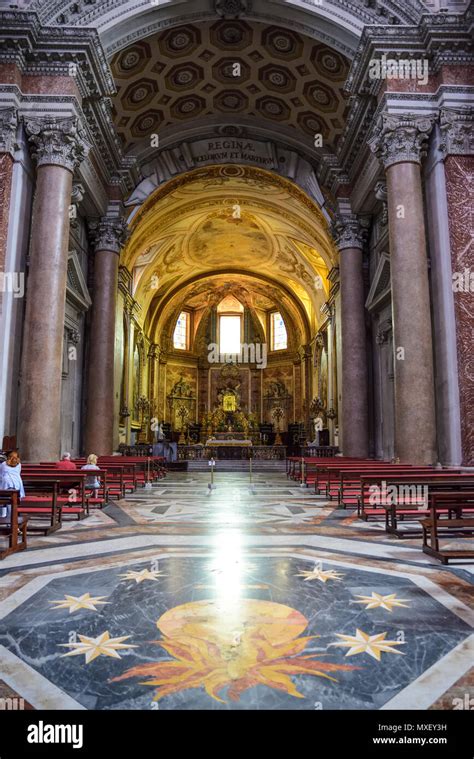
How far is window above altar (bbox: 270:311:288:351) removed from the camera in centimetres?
3759

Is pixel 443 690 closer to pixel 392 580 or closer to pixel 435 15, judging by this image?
pixel 392 580

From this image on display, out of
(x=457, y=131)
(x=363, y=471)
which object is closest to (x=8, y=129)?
(x=457, y=131)

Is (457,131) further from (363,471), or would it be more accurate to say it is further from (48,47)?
(48,47)

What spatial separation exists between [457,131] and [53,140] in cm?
913

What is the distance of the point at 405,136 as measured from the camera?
11.9 meters

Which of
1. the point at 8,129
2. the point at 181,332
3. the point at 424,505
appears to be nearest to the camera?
the point at 424,505

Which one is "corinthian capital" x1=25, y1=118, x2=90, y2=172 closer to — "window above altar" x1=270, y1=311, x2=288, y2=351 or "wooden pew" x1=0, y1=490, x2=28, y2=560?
"wooden pew" x1=0, y1=490, x2=28, y2=560

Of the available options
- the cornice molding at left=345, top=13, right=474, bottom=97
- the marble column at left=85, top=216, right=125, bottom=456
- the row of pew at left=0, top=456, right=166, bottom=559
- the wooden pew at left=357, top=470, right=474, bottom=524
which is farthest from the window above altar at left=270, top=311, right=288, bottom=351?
the wooden pew at left=357, top=470, right=474, bottom=524

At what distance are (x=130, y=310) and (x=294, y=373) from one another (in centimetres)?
1445

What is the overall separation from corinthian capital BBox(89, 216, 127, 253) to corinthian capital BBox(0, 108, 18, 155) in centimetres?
624

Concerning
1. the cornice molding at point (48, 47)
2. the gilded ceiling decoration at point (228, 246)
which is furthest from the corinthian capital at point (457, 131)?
the gilded ceiling decoration at point (228, 246)

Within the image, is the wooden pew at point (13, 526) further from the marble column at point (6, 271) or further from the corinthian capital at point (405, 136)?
the corinthian capital at point (405, 136)

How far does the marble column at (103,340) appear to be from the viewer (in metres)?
16.8

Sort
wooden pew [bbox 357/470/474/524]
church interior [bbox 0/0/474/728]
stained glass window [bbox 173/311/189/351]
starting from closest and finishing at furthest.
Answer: church interior [bbox 0/0/474/728] → wooden pew [bbox 357/470/474/524] → stained glass window [bbox 173/311/189/351]
